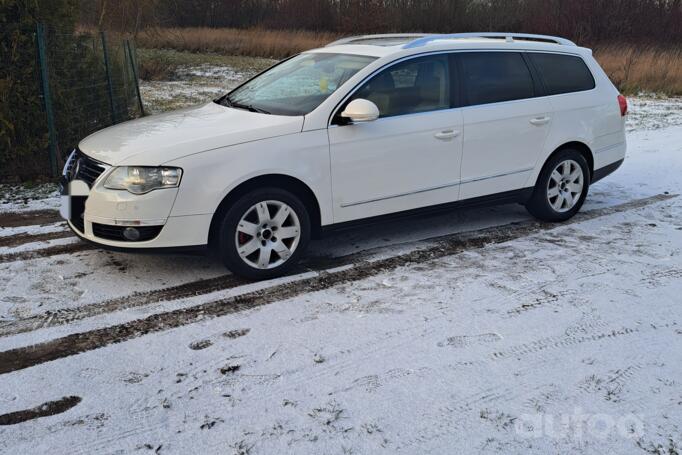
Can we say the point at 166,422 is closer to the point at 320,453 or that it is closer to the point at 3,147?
the point at 320,453

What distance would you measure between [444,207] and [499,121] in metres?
0.90

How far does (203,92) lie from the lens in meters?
15.8

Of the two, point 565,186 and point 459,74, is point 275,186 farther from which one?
point 565,186

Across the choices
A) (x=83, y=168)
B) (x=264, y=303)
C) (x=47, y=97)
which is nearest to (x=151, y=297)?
(x=264, y=303)

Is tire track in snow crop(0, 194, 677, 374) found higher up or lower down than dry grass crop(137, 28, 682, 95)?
lower down

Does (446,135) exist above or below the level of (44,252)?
above

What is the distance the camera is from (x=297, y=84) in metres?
5.55

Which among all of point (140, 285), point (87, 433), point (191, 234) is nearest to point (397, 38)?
point (191, 234)

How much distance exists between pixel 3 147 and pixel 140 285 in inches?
158

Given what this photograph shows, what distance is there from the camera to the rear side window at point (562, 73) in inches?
242

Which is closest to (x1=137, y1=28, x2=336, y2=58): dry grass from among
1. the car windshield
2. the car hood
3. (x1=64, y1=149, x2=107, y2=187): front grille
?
the car windshield

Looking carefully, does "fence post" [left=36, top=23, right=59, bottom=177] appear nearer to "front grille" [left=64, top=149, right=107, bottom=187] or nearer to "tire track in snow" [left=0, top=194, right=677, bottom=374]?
"front grille" [left=64, top=149, right=107, bottom=187]

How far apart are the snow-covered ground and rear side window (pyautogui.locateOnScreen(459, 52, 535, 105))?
126 cm

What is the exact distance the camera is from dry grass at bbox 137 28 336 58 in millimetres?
27897
